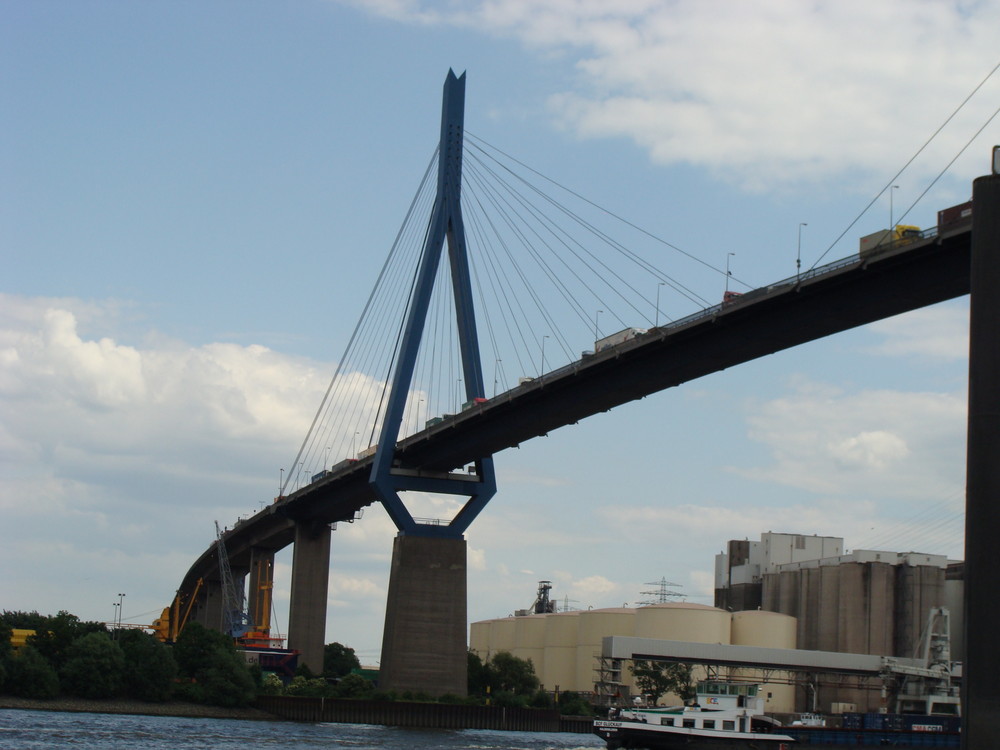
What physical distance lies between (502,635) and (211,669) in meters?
66.0

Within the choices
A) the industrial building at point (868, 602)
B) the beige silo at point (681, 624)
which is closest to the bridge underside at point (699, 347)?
the beige silo at point (681, 624)

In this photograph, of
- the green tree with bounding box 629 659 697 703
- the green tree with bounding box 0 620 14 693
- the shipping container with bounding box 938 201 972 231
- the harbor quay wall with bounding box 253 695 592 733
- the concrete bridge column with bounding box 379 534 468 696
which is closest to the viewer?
the shipping container with bounding box 938 201 972 231

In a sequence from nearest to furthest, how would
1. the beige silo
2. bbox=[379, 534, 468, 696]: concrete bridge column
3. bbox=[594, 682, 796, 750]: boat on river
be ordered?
bbox=[594, 682, 796, 750]: boat on river, bbox=[379, 534, 468, 696]: concrete bridge column, the beige silo

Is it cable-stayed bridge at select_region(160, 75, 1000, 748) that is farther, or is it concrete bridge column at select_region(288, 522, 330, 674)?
concrete bridge column at select_region(288, 522, 330, 674)

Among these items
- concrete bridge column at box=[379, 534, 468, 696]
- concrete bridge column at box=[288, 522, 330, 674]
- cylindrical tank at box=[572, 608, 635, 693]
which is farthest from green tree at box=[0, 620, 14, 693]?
cylindrical tank at box=[572, 608, 635, 693]

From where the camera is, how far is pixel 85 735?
175 ft

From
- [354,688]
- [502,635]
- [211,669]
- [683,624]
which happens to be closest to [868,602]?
[683,624]

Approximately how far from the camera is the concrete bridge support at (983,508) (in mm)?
9891

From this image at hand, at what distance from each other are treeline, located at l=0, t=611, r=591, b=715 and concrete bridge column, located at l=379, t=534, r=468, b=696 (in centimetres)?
114

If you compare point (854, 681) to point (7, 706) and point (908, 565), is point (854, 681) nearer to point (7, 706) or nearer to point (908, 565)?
point (908, 565)

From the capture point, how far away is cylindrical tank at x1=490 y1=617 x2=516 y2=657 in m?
143

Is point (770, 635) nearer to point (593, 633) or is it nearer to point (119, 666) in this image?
point (593, 633)

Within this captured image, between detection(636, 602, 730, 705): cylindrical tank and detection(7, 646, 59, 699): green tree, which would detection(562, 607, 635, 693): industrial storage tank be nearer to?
detection(636, 602, 730, 705): cylindrical tank

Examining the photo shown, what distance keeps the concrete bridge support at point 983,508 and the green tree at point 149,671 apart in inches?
2993
